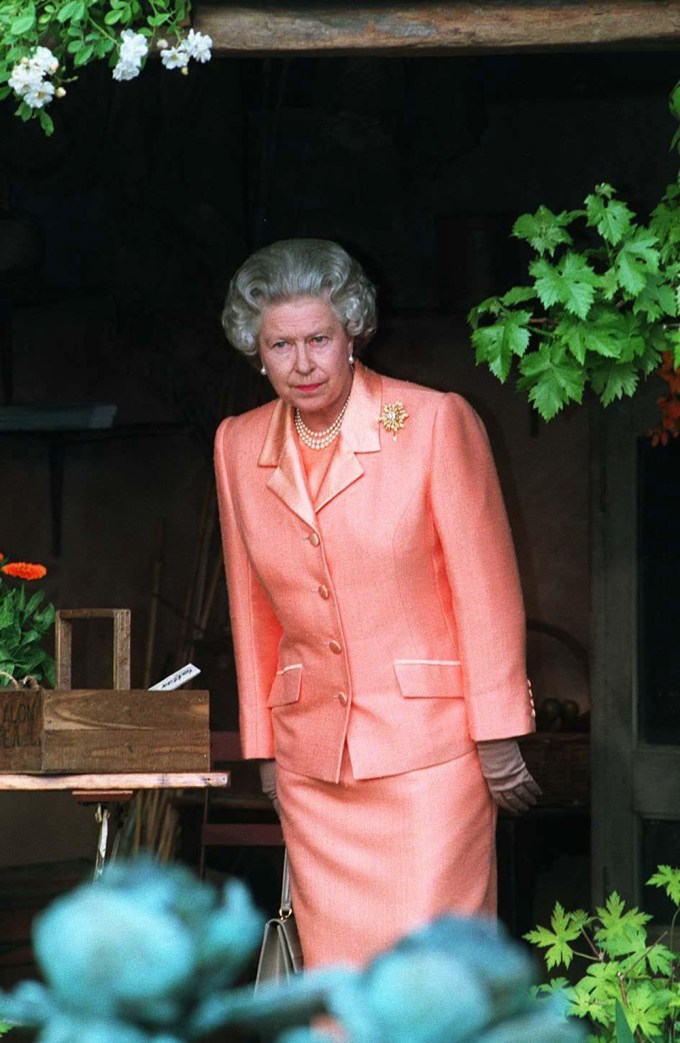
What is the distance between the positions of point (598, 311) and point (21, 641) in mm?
1667

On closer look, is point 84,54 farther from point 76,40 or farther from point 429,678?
point 429,678

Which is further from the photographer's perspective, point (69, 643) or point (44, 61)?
point (69, 643)

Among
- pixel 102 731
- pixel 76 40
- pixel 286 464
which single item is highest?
pixel 76 40

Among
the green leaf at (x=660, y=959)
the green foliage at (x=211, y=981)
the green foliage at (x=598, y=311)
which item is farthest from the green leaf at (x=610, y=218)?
the green foliage at (x=211, y=981)

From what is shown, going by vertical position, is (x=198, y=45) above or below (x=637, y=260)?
above

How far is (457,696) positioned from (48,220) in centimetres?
492

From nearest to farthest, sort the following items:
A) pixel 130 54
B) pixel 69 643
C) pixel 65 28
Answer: pixel 130 54 → pixel 65 28 → pixel 69 643

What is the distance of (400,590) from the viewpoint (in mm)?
3842

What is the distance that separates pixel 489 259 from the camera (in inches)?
298

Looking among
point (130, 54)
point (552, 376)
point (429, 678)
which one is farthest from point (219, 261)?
point (130, 54)

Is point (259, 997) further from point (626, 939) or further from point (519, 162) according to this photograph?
point (519, 162)

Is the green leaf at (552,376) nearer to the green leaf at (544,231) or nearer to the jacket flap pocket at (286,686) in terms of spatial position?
the green leaf at (544,231)

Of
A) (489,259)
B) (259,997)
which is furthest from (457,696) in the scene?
(489,259)

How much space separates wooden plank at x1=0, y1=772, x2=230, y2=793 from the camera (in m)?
4.13
